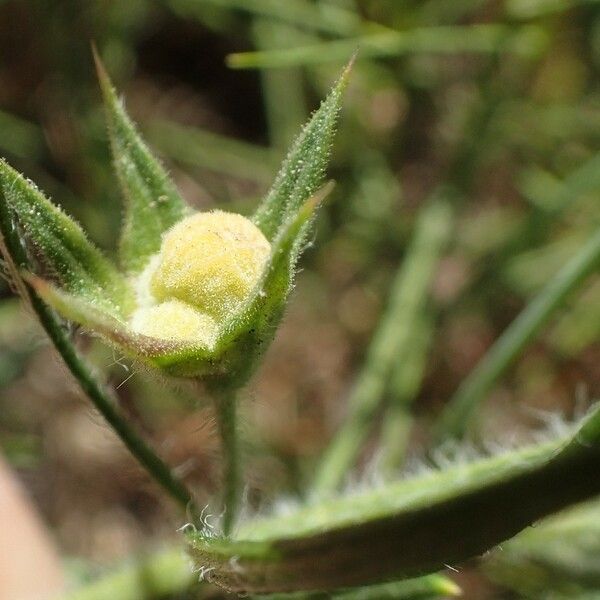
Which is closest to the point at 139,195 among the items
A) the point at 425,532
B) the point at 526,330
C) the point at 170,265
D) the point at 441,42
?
the point at 170,265

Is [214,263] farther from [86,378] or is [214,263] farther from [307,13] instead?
[307,13]

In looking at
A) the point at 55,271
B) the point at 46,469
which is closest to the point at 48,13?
the point at 46,469

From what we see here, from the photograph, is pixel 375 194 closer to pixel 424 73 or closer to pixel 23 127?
pixel 424 73

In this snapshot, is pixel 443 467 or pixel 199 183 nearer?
pixel 443 467

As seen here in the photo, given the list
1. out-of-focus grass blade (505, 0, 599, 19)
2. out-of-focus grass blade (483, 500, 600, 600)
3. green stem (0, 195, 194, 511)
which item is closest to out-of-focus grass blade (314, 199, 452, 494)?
out-of-focus grass blade (483, 500, 600, 600)

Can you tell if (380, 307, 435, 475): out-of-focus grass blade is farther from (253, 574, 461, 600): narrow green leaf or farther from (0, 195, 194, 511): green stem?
(0, 195, 194, 511): green stem

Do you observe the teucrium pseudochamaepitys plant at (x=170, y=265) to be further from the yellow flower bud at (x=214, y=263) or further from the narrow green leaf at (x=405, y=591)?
the narrow green leaf at (x=405, y=591)
